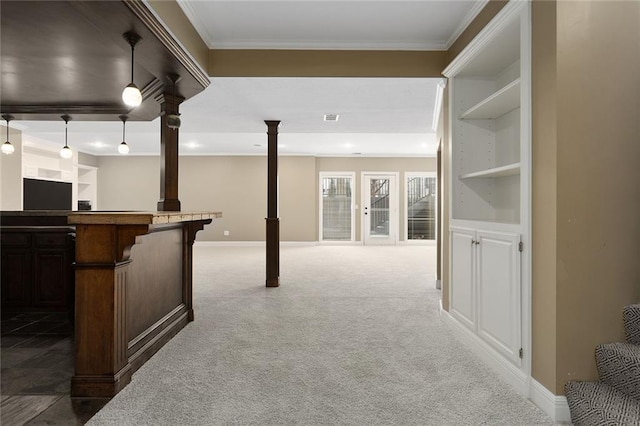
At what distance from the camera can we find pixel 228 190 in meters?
9.33

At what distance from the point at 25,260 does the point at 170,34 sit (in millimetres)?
3008

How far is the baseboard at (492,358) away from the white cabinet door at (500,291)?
0.05 m

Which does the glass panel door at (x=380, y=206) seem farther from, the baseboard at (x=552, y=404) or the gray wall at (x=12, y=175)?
the baseboard at (x=552, y=404)

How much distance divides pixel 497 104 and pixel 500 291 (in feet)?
4.48

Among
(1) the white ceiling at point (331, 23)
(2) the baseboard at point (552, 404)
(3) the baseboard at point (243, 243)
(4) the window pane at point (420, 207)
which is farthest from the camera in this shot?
(4) the window pane at point (420, 207)

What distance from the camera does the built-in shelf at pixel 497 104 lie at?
222 cm

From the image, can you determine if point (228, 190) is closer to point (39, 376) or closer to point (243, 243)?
point (243, 243)

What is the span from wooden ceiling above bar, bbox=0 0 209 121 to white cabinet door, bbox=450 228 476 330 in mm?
2656

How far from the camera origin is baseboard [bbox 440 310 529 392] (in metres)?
1.96

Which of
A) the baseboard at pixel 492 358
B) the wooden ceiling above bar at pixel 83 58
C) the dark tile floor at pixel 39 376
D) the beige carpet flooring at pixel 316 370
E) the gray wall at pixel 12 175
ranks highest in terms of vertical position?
the wooden ceiling above bar at pixel 83 58

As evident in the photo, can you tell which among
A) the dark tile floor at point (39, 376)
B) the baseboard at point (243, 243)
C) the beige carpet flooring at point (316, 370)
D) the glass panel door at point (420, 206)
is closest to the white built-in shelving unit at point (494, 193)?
the beige carpet flooring at point (316, 370)

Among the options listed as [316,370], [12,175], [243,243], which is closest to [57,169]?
[12,175]

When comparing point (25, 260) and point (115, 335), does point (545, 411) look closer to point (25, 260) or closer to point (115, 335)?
point (115, 335)

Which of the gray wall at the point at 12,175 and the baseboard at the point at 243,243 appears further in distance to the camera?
the baseboard at the point at 243,243
